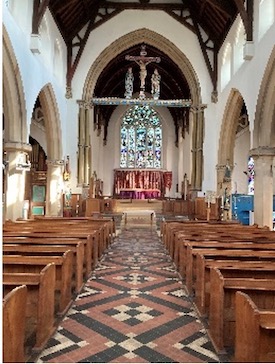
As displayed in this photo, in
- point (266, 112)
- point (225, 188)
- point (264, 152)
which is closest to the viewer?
point (266, 112)

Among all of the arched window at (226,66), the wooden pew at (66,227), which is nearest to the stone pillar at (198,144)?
the arched window at (226,66)

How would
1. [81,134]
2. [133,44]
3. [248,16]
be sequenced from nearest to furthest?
[248,16] < [81,134] < [133,44]

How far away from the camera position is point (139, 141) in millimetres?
26906

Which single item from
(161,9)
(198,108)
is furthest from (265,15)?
(161,9)

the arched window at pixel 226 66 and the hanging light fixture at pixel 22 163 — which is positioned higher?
the arched window at pixel 226 66

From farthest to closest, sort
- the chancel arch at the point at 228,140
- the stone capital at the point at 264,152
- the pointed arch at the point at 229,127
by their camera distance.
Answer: the chancel arch at the point at 228,140, the pointed arch at the point at 229,127, the stone capital at the point at 264,152

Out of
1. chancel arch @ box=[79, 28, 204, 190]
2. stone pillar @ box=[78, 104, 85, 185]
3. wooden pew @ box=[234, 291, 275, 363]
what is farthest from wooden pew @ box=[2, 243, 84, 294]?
chancel arch @ box=[79, 28, 204, 190]

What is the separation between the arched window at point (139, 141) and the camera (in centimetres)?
2683

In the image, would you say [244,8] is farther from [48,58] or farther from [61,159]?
[61,159]

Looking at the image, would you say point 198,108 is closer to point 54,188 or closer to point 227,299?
point 54,188

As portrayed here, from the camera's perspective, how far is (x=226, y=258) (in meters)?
4.49

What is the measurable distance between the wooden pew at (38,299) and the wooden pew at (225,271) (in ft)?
5.28

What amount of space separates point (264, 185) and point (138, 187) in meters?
15.5

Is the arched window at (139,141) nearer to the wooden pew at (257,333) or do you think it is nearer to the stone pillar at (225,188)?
the stone pillar at (225,188)
